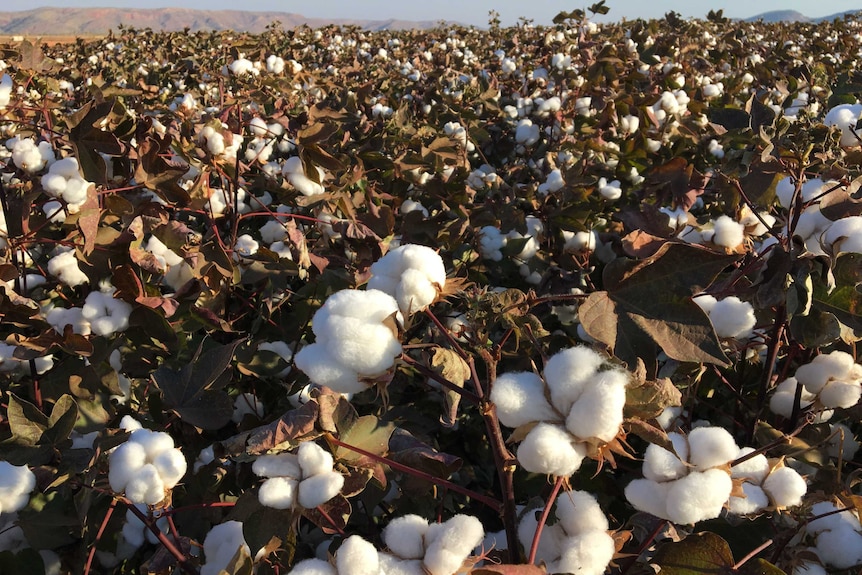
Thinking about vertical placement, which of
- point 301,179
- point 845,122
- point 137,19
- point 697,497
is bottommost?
point 697,497

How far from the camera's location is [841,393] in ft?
4.15

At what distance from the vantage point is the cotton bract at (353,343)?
76 cm

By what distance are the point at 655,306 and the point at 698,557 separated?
0.34 meters

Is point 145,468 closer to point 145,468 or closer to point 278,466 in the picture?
point 145,468

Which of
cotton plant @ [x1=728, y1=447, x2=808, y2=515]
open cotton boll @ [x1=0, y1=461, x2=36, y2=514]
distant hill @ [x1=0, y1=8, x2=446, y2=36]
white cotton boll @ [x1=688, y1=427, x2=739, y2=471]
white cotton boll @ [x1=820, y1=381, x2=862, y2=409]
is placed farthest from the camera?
distant hill @ [x1=0, y1=8, x2=446, y2=36]

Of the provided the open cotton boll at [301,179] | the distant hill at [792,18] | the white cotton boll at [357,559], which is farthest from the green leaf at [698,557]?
the distant hill at [792,18]

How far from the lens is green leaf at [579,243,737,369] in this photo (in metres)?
0.84

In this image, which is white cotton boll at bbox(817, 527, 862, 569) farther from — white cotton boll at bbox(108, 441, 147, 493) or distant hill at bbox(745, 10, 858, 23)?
distant hill at bbox(745, 10, 858, 23)

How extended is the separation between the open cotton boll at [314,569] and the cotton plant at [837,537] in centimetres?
72

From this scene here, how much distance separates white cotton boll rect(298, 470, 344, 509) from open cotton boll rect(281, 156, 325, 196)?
122 centimetres

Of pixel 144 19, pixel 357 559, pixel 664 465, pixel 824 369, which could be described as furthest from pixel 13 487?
pixel 144 19

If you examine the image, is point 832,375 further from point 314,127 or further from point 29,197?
point 29,197

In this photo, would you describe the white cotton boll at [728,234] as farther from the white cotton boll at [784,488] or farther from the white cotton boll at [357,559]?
the white cotton boll at [357,559]

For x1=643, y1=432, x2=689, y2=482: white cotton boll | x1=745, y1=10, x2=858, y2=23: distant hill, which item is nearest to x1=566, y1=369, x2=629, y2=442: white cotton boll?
x1=643, y1=432, x2=689, y2=482: white cotton boll
